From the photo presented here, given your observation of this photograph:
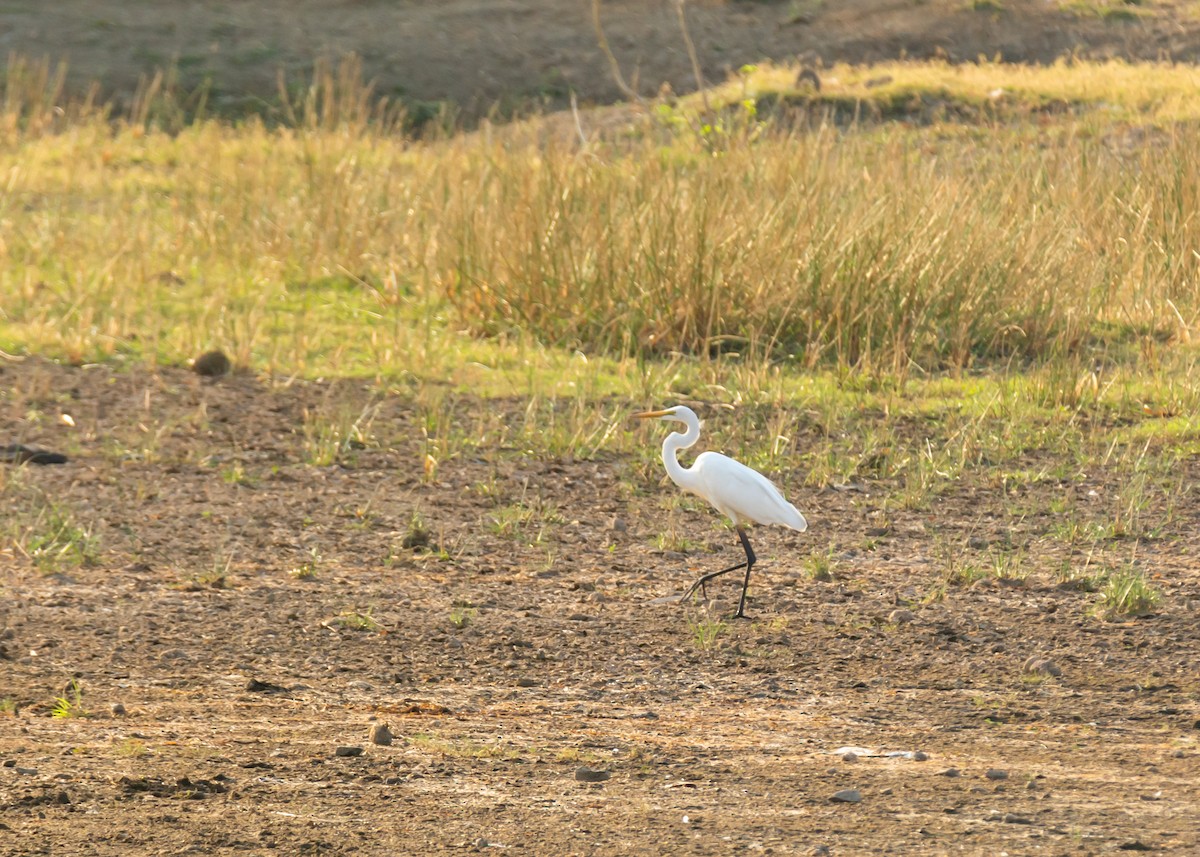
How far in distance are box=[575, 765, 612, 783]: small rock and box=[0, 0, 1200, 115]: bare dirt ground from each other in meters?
16.2

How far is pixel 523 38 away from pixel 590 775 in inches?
778

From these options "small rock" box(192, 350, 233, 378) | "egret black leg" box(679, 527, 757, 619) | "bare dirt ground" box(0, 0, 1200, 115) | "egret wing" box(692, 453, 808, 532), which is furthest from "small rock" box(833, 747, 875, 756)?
"bare dirt ground" box(0, 0, 1200, 115)

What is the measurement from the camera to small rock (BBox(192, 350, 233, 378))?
818 cm

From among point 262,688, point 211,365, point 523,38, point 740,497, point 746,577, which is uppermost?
point 523,38

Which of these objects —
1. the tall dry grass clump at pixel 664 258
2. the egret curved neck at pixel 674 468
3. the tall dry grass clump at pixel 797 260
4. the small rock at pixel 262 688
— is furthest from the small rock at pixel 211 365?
the small rock at pixel 262 688

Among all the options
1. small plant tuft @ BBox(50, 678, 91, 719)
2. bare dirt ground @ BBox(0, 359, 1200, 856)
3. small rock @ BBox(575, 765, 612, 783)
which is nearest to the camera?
bare dirt ground @ BBox(0, 359, 1200, 856)

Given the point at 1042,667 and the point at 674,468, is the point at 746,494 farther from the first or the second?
the point at 1042,667

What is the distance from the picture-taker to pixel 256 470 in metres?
6.69

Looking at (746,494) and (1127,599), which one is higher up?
(746,494)

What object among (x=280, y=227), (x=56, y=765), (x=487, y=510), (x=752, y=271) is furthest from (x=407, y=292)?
(x=56, y=765)

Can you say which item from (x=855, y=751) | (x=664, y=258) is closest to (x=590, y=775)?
(x=855, y=751)

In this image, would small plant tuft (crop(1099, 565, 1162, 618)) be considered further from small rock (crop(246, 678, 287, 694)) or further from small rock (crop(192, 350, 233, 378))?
small rock (crop(192, 350, 233, 378))

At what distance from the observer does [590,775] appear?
3.66m

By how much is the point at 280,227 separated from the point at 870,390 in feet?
14.6
